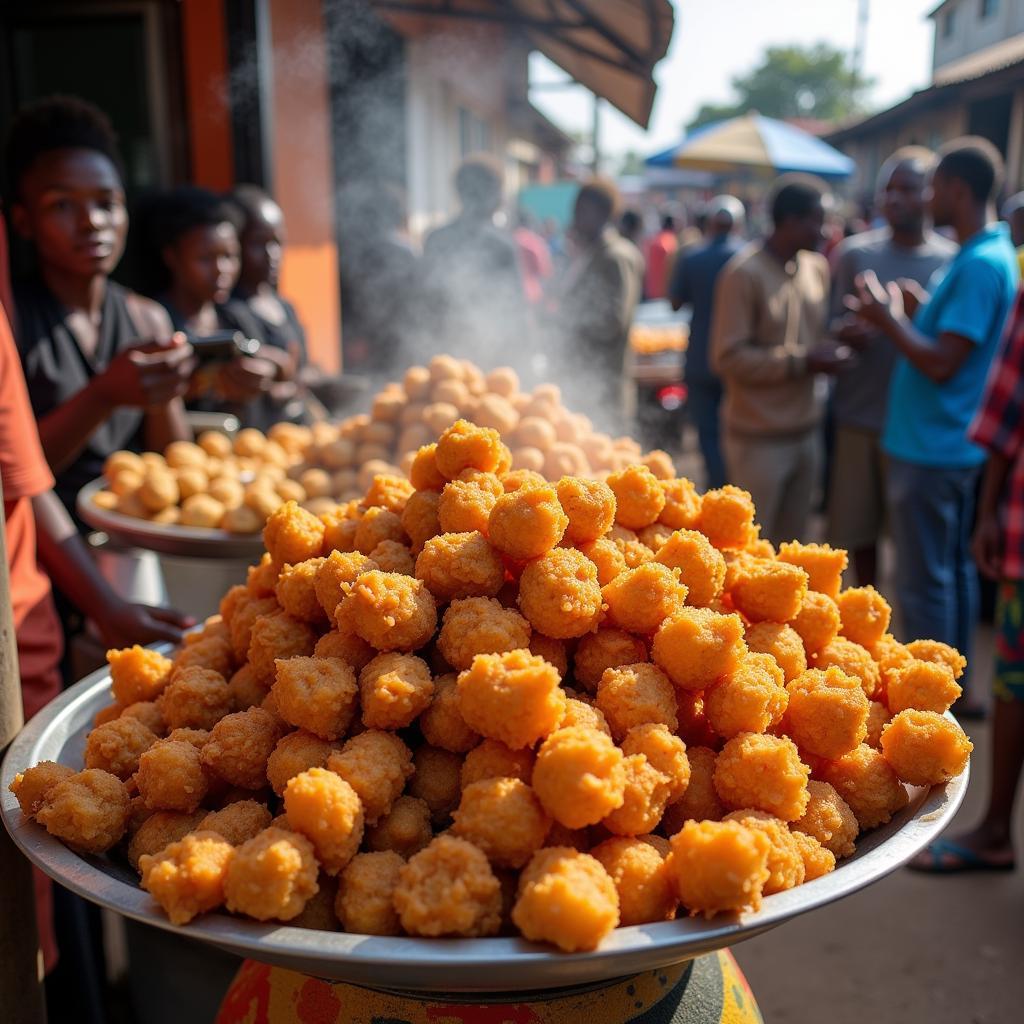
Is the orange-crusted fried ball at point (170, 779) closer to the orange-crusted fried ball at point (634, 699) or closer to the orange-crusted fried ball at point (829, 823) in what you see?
the orange-crusted fried ball at point (634, 699)

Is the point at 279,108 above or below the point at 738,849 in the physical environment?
above

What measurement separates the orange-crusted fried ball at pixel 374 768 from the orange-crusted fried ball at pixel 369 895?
0.19 ft

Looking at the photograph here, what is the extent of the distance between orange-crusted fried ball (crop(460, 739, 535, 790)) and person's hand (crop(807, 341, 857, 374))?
359 cm

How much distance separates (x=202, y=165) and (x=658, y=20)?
10.5 ft

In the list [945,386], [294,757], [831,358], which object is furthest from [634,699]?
[831,358]

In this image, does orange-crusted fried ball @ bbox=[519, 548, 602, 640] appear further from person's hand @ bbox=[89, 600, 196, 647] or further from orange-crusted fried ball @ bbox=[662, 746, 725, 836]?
person's hand @ bbox=[89, 600, 196, 647]

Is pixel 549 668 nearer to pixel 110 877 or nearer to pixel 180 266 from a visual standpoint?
pixel 110 877

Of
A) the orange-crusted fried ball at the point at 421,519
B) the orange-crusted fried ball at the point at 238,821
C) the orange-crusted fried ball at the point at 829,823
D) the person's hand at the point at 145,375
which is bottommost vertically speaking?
the orange-crusted fried ball at the point at 829,823

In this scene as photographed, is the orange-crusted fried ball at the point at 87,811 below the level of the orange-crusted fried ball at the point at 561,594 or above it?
below

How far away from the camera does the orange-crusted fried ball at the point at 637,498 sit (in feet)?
4.70

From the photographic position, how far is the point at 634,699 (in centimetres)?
114

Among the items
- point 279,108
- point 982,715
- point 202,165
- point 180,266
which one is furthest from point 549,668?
point 279,108

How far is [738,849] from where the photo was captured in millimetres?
934

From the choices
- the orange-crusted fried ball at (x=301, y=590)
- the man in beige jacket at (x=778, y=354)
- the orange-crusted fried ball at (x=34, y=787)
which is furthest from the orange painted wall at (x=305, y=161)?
the orange-crusted fried ball at (x=34, y=787)
